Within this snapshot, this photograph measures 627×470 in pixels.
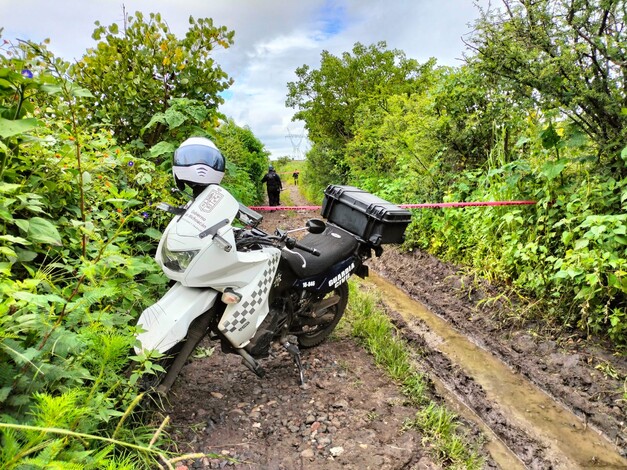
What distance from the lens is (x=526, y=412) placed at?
311cm

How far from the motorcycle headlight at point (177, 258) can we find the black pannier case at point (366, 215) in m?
1.84

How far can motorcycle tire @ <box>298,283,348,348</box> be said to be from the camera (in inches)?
140

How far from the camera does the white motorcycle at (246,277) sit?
220 centimetres

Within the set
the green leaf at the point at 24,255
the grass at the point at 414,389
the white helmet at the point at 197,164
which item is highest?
the white helmet at the point at 197,164

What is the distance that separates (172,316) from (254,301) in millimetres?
548

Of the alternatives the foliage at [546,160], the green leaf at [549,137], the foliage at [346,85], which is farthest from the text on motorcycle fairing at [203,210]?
the foliage at [346,85]

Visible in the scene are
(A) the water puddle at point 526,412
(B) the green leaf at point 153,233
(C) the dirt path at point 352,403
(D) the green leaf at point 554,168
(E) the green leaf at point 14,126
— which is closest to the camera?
(E) the green leaf at point 14,126

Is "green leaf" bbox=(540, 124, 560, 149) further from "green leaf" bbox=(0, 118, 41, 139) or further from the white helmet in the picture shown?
"green leaf" bbox=(0, 118, 41, 139)

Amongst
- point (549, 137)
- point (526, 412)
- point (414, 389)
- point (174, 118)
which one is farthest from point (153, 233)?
point (549, 137)

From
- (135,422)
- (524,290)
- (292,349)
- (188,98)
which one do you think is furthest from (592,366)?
(188,98)

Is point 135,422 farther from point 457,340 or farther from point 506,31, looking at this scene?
point 506,31

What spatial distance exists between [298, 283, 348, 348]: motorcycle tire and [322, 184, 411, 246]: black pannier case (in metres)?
0.55

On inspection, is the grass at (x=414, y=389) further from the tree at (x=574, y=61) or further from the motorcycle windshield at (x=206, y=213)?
the tree at (x=574, y=61)

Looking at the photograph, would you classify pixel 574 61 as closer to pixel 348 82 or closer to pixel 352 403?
pixel 352 403
